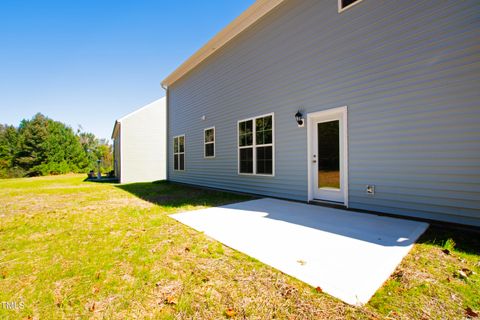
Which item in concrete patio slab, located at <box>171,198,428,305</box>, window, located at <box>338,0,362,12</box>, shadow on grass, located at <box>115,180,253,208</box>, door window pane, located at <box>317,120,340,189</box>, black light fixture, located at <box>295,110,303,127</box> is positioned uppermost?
window, located at <box>338,0,362,12</box>

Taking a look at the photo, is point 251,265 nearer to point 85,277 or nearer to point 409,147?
point 85,277

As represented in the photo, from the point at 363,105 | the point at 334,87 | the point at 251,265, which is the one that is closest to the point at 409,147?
the point at 363,105

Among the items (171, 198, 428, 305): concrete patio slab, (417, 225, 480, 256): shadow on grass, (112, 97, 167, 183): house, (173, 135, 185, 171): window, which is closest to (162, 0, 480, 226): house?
(417, 225, 480, 256): shadow on grass

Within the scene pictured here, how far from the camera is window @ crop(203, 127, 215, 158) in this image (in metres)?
8.33

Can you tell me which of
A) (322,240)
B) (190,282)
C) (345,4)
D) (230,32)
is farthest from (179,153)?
(190,282)

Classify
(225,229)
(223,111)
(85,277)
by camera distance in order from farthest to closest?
(223,111), (225,229), (85,277)

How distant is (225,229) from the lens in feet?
10.9

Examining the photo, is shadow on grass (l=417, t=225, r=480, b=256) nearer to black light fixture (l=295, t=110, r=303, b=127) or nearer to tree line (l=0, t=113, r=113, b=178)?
black light fixture (l=295, t=110, r=303, b=127)

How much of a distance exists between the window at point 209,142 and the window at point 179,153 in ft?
6.93

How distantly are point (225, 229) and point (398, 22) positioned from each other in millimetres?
4643

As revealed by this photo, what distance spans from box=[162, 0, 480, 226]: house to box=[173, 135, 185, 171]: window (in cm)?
375

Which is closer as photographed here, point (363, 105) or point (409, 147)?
point (409, 147)

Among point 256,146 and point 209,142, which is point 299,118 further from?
point 209,142

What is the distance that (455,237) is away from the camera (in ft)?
9.08
